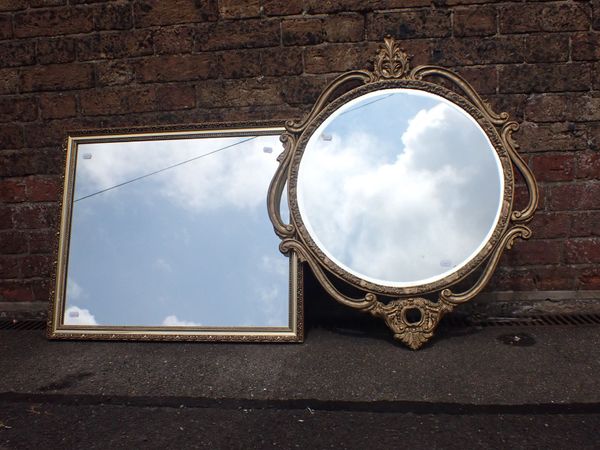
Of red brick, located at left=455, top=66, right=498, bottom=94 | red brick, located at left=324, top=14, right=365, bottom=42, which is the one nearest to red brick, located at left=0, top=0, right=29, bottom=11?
red brick, located at left=324, top=14, right=365, bottom=42

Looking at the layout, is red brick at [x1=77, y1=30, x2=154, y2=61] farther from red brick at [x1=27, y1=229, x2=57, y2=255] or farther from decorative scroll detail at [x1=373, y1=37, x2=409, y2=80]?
decorative scroll detail at [x1=373, y1=37, x2=409, y2=80]

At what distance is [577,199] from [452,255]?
0.88 metres

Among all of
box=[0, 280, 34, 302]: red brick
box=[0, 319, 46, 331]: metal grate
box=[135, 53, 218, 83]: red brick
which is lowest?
box=[0, 319, 46, 331]: metal grate

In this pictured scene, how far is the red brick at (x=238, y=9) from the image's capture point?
212 centimetres

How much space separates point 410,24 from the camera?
208 centimetres

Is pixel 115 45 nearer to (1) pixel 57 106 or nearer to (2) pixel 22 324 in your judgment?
(1) pixel 57 106

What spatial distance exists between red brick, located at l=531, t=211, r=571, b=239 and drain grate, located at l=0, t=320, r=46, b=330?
2.66 m

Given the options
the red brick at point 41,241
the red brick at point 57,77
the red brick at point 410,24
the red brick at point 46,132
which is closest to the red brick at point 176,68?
the red brick at point 57,77

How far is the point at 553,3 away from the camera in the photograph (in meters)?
2.05

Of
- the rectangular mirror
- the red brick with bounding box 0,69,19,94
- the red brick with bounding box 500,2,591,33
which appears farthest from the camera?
the red brick with bounding box 0,69,19,94

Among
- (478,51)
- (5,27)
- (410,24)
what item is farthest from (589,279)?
(5,27)

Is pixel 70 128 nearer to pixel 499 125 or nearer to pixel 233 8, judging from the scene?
pixel 233 8

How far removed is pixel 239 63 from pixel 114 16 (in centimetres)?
72

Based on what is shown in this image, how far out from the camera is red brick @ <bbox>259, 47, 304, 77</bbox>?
6.98 feet
